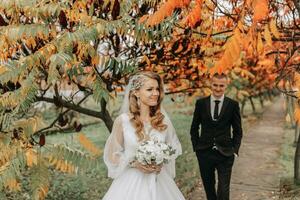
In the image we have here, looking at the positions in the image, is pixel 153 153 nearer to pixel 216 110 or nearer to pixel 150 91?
pixel 150 91

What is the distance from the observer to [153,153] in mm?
5434

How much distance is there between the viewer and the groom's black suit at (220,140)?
269 inches

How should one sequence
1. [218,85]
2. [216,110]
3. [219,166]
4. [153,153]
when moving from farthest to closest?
[219,166] < [216,110] < [218,85] < [153,153]

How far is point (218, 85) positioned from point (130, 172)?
1.63 metres

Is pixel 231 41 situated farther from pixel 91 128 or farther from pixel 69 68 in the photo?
pixel 91 128

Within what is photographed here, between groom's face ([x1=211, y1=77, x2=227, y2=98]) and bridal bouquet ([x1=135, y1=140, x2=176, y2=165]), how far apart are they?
131cm

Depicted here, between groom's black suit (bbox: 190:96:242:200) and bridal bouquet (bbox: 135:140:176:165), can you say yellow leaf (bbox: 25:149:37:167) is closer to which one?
bridal bouquet (bbox: 135:140:176:165)

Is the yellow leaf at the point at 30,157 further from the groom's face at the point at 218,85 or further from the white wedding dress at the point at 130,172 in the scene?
the groom's face at the point at 218,85

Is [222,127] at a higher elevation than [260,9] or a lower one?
lower

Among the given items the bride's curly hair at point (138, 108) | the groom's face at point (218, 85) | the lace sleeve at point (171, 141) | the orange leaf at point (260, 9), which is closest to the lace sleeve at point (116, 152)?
the bride's curly hair at point (138, 108)

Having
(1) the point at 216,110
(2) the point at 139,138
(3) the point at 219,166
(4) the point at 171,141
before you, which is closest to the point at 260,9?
(2) the point at 139,138

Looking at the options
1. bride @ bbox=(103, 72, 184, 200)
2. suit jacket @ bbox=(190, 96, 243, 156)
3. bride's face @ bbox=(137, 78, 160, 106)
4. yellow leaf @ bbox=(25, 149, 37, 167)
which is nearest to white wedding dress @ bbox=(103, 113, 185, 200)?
bride @ bbox=(103, 72, 184, 200)

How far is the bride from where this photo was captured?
5.64 m

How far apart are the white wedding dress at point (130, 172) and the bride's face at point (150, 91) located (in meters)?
0.31
